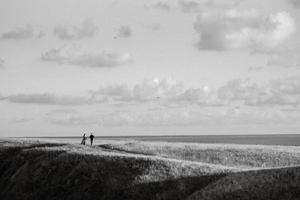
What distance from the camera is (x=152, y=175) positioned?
128 ft

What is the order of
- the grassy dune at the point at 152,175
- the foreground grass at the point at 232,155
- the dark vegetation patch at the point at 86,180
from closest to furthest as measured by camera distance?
the grassy dune at the point at 152,175
the dark vegetation patch at the point at 86,180
the foreground grass at the point at 232,155

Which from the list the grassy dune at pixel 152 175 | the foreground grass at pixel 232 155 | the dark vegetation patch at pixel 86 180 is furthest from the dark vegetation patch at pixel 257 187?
the foreground grass at pixel 232 155

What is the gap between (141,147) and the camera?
61.4 metres

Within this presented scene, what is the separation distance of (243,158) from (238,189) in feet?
64.9

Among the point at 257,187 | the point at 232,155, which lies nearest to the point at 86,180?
the point at 257,187

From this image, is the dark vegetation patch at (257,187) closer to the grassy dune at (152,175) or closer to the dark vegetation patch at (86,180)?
the grassy dune at (152,175)

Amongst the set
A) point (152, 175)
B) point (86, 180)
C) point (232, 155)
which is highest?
point (232, 155)

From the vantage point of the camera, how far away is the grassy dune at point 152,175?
32.5 meters

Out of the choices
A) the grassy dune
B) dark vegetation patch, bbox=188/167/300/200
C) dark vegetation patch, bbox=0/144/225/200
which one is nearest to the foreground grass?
the grassy dune

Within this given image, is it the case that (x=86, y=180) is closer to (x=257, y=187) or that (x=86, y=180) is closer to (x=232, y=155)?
(x=257, y=187)

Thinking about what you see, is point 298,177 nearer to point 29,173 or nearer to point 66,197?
point 66,197

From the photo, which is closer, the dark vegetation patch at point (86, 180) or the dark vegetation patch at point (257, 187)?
the dark vegetation patch at point (257, 187)

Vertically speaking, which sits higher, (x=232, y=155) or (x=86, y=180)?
(x=232, y=155)

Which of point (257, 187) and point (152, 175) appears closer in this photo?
point (257, 187)
